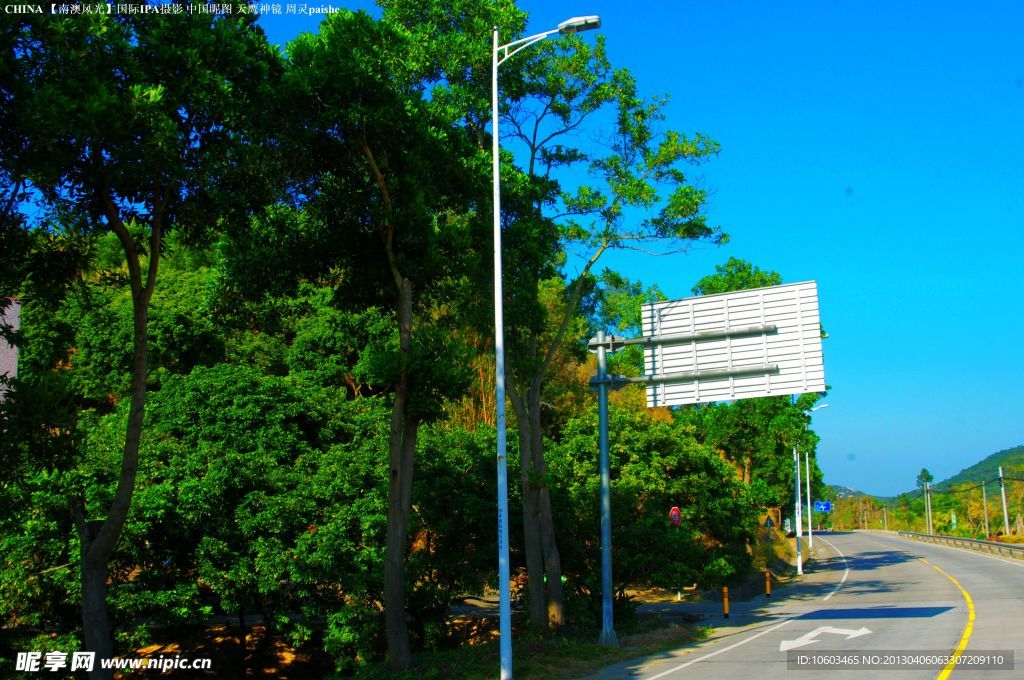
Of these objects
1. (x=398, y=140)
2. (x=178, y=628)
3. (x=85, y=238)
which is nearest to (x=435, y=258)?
(x=398, y=140)

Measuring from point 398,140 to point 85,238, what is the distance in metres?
5.74

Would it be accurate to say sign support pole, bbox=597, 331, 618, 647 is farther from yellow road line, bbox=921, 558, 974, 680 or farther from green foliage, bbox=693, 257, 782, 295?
green foliage, bbox=693, 257, 782, 295

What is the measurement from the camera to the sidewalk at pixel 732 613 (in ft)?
54.3

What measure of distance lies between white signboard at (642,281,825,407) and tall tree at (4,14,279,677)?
1041 cm

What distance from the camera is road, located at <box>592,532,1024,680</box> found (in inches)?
589

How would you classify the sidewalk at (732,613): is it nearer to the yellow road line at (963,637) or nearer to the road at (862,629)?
the road at (862,629)

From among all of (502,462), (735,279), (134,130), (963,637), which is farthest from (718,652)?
(735,279)

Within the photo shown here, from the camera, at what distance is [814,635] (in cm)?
1980

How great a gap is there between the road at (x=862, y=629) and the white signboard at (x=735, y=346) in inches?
217

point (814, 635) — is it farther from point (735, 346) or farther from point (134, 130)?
point (134, 130)

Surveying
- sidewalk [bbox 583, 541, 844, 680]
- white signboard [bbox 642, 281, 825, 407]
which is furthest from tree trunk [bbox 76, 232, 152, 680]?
white signboard [bbox 642, 281, 825, 407]

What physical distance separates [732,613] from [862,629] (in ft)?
24.3

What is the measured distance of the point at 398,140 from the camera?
15875 mm

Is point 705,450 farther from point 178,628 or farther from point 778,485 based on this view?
point 778,485
